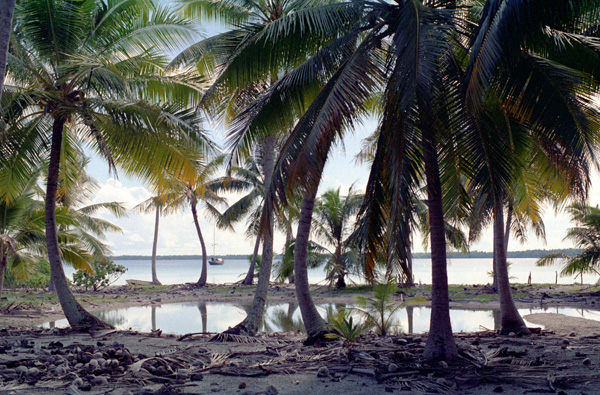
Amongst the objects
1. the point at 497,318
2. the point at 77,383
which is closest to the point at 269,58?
the point at 77,383

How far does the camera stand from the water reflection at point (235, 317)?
1401cm

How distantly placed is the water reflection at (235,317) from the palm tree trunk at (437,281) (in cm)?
628

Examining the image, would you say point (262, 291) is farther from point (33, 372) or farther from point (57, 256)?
point (33, 372)

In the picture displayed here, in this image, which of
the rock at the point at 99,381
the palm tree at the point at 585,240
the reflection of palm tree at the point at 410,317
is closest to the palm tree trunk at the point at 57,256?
the rock at the point at 99,381

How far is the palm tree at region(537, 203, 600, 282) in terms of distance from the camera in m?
20.6

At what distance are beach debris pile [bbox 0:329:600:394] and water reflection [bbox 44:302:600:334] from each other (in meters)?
4.65

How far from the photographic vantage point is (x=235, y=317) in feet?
54.9

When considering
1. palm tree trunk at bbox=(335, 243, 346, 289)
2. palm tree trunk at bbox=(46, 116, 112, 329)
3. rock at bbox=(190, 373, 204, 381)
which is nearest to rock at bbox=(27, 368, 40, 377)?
rock at bbox=(190, 373, 204, 381)

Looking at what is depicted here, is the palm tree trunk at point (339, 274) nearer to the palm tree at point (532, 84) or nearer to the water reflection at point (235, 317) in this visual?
the water reflection at point (235, 317)

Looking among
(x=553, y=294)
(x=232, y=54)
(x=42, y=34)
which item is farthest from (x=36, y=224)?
(x=553, y=294)

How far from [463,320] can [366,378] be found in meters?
9.71

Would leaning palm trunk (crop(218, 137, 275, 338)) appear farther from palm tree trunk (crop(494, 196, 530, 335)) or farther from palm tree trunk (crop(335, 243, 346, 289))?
palm tree trunk (crop(335, 243, 346, 289))

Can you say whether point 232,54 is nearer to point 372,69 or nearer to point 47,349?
point 372,69

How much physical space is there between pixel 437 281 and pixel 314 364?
2.18m
